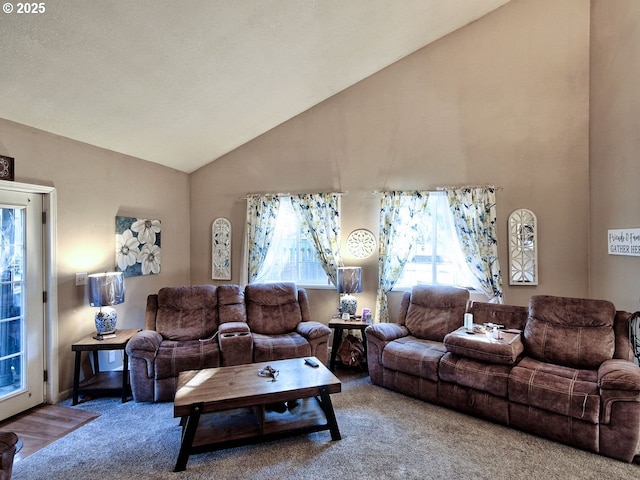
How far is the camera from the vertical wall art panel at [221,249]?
5.08m

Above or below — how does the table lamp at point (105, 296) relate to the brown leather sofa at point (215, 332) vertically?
above

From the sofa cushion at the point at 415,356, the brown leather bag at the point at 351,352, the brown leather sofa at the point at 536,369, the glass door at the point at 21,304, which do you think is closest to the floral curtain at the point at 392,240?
the brown leather bag at the point at 351,352

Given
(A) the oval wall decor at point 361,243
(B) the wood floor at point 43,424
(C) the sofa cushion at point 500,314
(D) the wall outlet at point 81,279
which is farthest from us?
(A) the oval wall decor at point 361,243

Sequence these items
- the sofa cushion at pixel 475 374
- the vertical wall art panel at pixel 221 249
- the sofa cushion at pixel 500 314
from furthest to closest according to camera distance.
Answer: the vertical wall art panel at pixel 221 249
the sofa cushion at pixel 500 314
the sofa cushion at pixel 475 374

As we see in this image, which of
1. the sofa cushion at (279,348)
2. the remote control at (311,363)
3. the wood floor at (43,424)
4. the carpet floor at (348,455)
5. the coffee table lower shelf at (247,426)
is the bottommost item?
the wood floor at (43,424)

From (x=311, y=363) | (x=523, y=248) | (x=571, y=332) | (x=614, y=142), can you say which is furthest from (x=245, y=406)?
(x=614, y=142)

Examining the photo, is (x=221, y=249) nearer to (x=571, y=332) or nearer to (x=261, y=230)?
(x=261, y=230)

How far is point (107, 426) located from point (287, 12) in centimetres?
393

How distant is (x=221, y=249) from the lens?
5094 millimetres

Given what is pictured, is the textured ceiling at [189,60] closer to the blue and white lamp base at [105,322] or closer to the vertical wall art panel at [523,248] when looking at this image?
the blue and white lamp base at [105,322]

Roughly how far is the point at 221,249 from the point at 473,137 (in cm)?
392

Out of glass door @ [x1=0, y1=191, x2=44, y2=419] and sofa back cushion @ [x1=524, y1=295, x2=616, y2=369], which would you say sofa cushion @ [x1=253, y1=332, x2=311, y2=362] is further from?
sofa back cushion @ [x1=524, y1=295, x2=616, y2=369]

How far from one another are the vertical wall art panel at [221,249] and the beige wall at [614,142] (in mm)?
4788

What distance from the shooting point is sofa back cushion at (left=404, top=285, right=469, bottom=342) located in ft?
12.3
